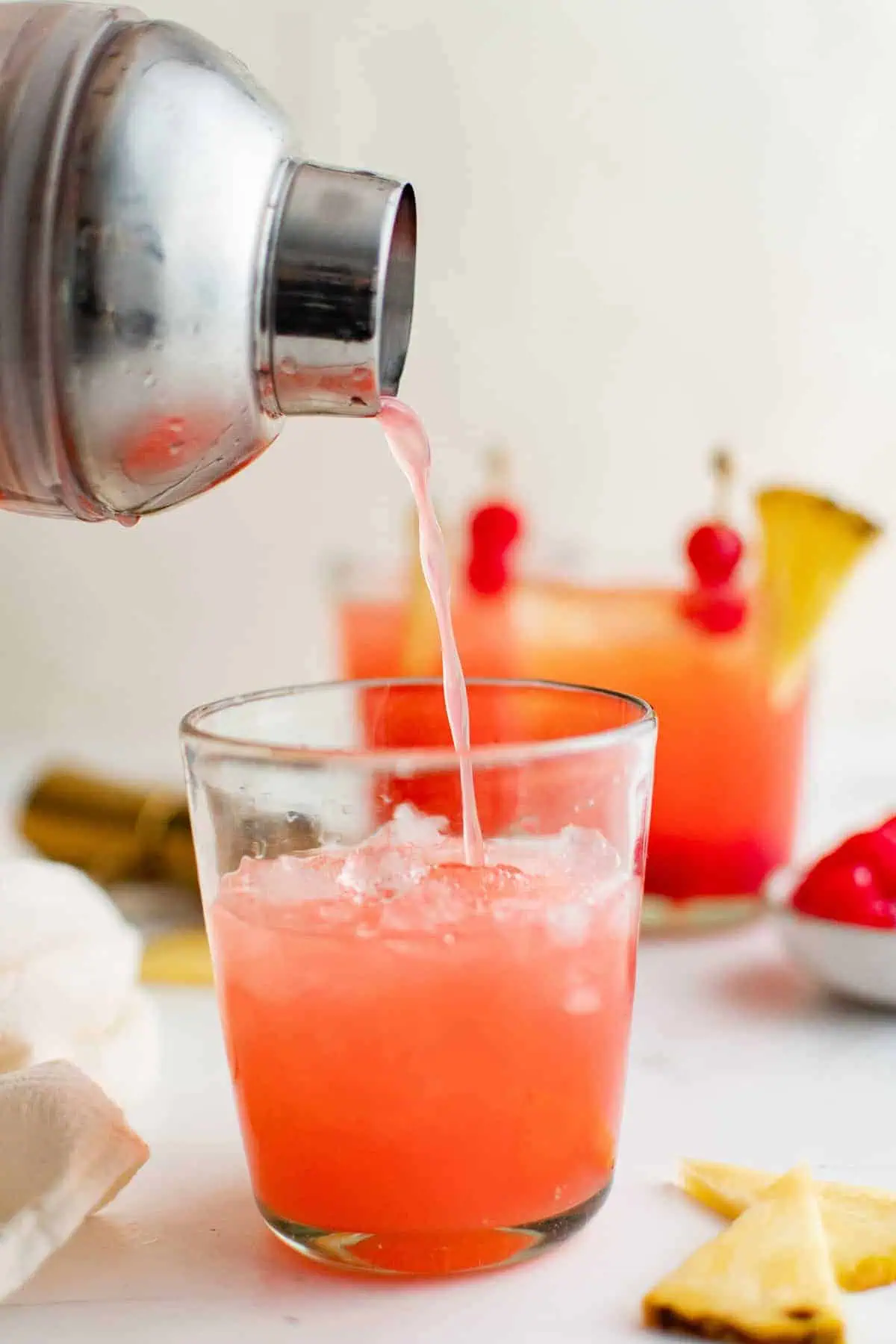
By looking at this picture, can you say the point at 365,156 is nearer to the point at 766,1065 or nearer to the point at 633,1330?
the point at 766,1065

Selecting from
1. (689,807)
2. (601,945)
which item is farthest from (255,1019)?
(689,807)

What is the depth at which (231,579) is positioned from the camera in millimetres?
1757

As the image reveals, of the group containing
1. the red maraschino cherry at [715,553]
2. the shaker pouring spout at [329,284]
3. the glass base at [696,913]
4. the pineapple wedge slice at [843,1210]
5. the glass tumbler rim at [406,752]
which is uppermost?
the shaker pouring spout at [329,284]

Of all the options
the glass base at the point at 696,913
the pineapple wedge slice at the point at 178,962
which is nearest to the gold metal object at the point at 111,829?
the pineapple wedge slice at the point at 178,962

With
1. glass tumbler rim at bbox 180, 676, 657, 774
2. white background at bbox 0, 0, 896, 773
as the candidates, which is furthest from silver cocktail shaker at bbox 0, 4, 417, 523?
white background at bbox 0, 0, 896, 773

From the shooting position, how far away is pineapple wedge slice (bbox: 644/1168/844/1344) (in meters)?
0.62

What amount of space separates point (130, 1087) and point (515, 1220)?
0.30 meters

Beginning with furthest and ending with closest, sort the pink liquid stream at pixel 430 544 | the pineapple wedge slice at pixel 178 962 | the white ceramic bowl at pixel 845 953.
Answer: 1. the pineapple wedge slice at pixel 178 962
2. the white ceramic bowl at pixel 845 953
3. the pink liquid stream at pixel 430 544

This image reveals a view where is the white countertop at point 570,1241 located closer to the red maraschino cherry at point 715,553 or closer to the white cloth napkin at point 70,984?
the white cloth napkin at point 70,984

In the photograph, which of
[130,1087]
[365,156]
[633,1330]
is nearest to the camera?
[633,1330]

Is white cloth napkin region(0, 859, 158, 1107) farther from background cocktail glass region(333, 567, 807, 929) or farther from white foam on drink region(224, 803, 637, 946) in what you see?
background cocktail glass region(333, 567, 807, 929)

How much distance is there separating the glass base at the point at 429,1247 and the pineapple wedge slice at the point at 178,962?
42cm

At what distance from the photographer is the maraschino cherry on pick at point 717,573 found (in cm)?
124

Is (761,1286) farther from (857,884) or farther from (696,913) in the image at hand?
(696,913)
